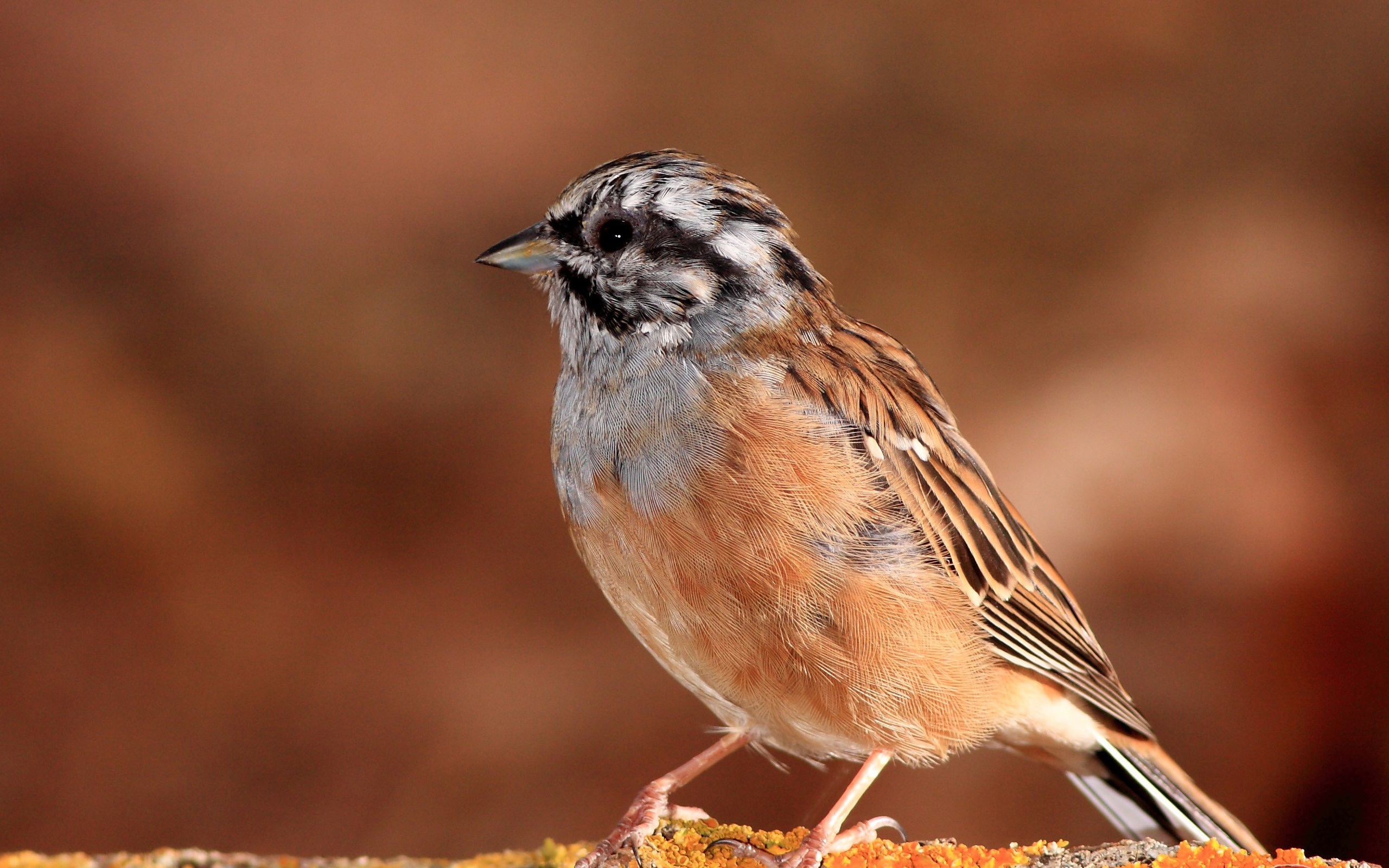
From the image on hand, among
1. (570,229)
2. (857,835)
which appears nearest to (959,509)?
(857,835)

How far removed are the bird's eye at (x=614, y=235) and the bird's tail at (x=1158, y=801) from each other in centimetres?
173

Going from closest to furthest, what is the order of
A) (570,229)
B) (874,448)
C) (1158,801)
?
(874,448) → (570,229) → (1158,801)

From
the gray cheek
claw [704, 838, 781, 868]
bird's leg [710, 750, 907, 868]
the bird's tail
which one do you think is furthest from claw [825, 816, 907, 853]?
the gray cheek

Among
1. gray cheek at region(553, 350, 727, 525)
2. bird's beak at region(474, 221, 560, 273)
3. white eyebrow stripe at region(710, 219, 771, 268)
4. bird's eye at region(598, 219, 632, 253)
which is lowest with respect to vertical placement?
gray cheek at region(553, 350, 727, 525)

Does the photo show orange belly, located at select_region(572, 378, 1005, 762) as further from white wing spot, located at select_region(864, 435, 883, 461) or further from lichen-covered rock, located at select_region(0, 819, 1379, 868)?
lichen-covered rock, located at select_region(0, 819, 1379, 868)

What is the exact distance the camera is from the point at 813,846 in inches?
87.3

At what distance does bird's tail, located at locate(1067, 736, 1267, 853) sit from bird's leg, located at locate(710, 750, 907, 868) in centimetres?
73

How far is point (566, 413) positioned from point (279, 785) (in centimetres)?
334

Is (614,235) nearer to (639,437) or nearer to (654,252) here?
(654,252)

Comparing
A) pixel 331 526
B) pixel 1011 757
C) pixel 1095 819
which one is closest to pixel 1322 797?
pixel 1095 819

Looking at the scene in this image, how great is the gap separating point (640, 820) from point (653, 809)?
1.4 inches

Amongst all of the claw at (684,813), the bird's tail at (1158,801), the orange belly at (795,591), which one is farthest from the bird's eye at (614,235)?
the bird's tail at (1158,801)

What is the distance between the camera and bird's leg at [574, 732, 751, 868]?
2336 millimetres

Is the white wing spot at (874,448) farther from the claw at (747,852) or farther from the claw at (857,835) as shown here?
the claw at (747,852)
